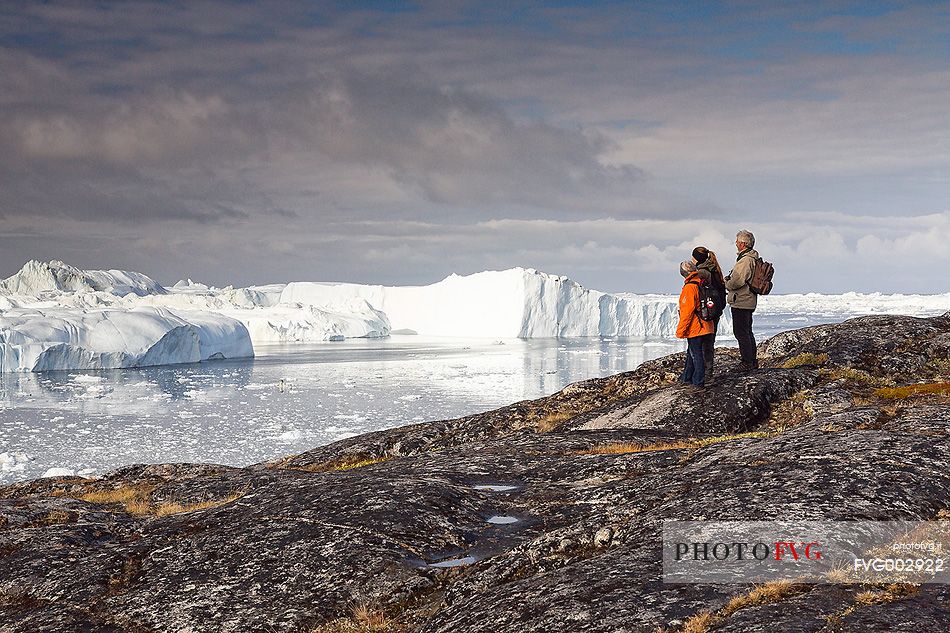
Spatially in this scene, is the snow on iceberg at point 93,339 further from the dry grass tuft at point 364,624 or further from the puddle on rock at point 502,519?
the dry grass tuft at point 364,624

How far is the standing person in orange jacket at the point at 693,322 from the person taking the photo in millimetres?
12828

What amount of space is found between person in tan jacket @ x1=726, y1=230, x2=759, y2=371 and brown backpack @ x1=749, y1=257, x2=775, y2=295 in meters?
0.05

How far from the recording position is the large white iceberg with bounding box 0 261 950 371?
254ft

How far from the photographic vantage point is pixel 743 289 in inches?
533

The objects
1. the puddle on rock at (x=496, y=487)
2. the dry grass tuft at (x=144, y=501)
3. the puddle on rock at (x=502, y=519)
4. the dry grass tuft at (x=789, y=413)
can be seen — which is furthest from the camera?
the dry grass tuft at (x=789, y=413)

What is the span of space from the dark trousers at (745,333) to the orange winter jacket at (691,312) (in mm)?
996

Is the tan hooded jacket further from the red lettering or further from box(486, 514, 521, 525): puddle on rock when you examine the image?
the red lettering

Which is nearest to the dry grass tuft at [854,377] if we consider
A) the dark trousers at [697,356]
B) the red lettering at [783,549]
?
the dark trousers at [697,356]

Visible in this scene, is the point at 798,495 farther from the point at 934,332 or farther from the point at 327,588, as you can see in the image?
the point at 934,332

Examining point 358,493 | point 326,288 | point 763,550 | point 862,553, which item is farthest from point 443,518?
point 326,288

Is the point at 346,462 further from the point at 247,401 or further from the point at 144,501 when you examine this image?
the point at 247,401

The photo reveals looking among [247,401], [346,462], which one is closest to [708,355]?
[346,462]

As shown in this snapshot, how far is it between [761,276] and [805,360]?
319 cm

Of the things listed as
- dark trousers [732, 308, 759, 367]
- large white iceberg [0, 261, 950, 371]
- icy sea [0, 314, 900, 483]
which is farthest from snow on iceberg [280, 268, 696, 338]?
dark trousers [732, 308, 759, 367]
